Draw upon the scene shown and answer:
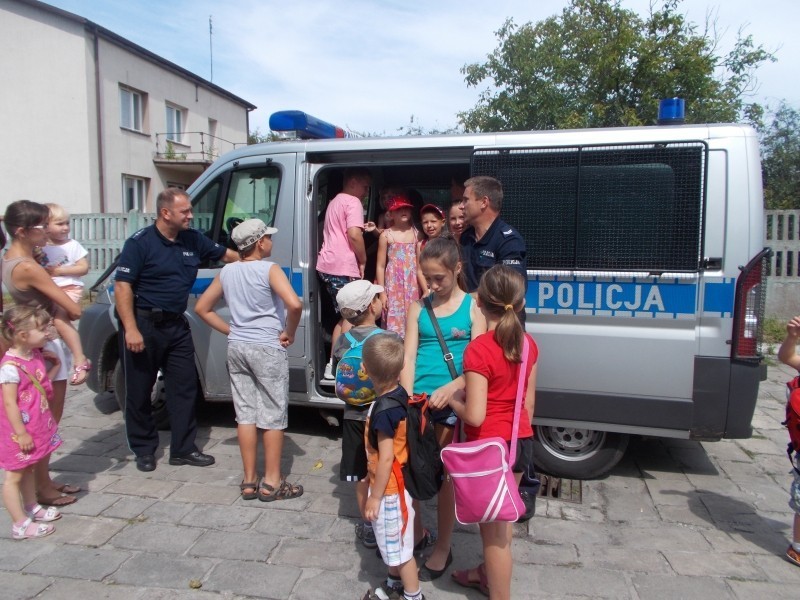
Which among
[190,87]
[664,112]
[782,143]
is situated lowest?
[664,112]

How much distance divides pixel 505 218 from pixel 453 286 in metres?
1.21

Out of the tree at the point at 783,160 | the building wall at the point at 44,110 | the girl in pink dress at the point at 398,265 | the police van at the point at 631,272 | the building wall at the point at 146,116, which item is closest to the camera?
the police van at the point at 631,272

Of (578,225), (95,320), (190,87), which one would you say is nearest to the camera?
(578,225)

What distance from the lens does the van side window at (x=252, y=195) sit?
487 cm

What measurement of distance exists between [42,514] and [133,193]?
2006 centimetres

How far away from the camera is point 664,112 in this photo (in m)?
4.14

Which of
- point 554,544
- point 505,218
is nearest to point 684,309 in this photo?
point 505,218

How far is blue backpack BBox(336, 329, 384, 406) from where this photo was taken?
123 inches

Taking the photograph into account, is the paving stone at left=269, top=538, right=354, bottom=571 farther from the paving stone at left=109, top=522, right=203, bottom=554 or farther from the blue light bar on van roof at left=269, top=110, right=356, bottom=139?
the blue light bar on van roof at left=269, top=110, right=356, bottom=139

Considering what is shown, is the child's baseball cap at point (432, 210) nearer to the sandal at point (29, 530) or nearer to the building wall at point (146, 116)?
the sandal at point (29, 530)

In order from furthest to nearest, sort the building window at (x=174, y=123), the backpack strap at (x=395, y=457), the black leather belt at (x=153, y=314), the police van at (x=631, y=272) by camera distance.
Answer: the building window at (x=174, y=123) < the black leather belt at (x=153, y=314) < the police van at (x=631, y=272) < the backpack strap at (x=395, y=457)

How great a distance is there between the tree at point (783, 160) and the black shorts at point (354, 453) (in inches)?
471

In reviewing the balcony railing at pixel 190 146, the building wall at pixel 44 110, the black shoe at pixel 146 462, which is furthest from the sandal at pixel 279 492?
the balcony railing at pixel 190 146

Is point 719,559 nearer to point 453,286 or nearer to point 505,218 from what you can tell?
point 453,286
